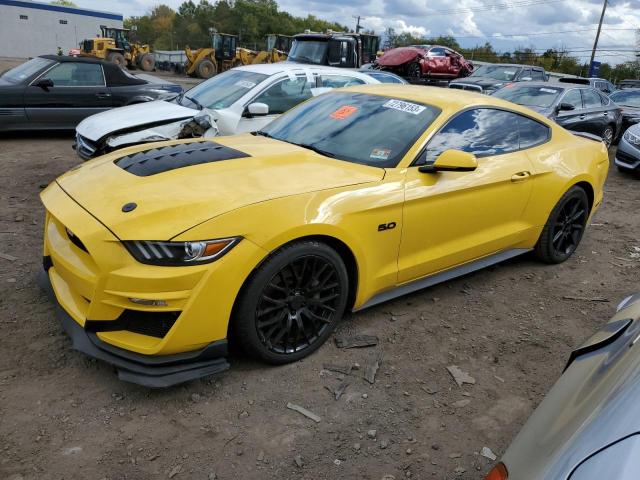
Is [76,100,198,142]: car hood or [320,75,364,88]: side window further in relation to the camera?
[320,75,364,88]: side window

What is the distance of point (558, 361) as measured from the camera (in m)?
3.41

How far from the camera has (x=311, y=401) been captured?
283 centimetres

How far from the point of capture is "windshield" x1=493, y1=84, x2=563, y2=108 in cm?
987

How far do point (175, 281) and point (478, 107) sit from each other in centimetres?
268

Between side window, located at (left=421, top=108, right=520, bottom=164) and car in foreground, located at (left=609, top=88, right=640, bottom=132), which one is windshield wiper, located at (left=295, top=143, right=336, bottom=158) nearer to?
side window, located at (left=421, top=108, right=520, bottom=164)

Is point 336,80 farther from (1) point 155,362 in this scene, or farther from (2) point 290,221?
(1) point 155,362

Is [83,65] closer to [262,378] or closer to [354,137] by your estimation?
[354,137]

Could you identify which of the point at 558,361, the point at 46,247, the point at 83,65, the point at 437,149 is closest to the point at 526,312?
the point at 558,361

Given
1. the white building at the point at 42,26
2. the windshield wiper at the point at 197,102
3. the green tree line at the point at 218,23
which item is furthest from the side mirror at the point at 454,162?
the green tree line at the point at 218,23

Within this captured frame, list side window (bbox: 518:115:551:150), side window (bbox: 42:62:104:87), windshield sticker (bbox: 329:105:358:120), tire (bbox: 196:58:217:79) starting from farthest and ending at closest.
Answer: tire (bbox: 196:58:217:79)
side window (bbox: 42:62:104:87)
side window (bbox: 518:115:551:150)
windshield sticker (bbox: 329:105:358:120)

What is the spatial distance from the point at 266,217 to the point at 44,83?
25.4ft

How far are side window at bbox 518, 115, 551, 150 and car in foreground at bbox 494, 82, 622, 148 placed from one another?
556 cm

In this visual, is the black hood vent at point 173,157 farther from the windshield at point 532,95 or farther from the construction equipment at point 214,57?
the construction equipment at point 214,57

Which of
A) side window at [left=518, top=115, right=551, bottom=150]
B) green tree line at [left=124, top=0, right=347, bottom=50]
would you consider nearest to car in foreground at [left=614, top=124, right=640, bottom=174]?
side window at [left=518, top=115, right=551, bottom=150]
